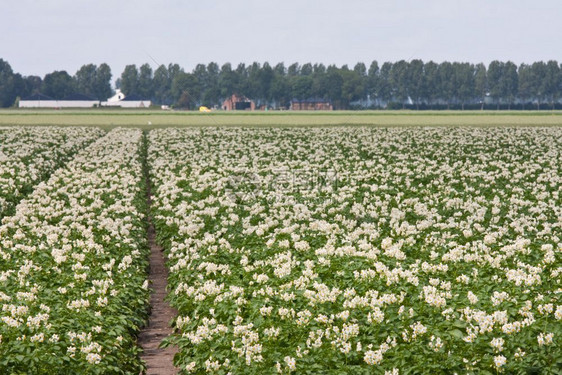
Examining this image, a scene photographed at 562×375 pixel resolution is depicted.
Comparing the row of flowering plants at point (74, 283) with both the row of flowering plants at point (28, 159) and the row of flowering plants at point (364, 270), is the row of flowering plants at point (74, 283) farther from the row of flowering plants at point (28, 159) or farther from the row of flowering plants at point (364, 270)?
the row of flowering plants at point (28, 159)

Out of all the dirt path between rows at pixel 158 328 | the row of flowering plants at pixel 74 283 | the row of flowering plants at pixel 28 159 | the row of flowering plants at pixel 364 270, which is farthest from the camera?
the row of flowering plants at pixel 28 159

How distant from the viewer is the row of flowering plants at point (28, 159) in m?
24.0

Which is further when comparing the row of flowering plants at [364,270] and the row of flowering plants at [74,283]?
the row of flowering plants at [74,283]

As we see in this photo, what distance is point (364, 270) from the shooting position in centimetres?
1248

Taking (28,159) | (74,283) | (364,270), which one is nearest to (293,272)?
(364,270)

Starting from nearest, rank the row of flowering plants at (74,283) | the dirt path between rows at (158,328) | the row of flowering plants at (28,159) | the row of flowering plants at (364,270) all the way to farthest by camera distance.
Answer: the row of flowering plants at (364,270), the row of flowering plants at (74,283), the dirt path between rows at (158,328), the row of flowering plants at (28,159)

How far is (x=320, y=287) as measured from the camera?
1150 centimetres

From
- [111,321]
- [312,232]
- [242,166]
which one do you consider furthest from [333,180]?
[111,321]

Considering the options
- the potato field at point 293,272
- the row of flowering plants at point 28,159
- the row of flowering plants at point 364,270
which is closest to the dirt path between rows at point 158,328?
the potato field at point 293,272

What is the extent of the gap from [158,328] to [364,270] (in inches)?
152

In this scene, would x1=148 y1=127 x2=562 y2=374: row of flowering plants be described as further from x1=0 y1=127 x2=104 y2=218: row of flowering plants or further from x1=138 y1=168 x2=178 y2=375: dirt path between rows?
x1=0 y1=127 x2=104 y2=218: row of flowering plants

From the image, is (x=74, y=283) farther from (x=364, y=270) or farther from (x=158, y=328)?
(x=364, y=270)

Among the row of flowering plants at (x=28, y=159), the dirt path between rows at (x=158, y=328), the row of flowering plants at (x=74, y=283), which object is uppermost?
the row of flowering plants at (x=28, y=159)

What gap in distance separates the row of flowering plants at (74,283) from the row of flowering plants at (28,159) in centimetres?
153
